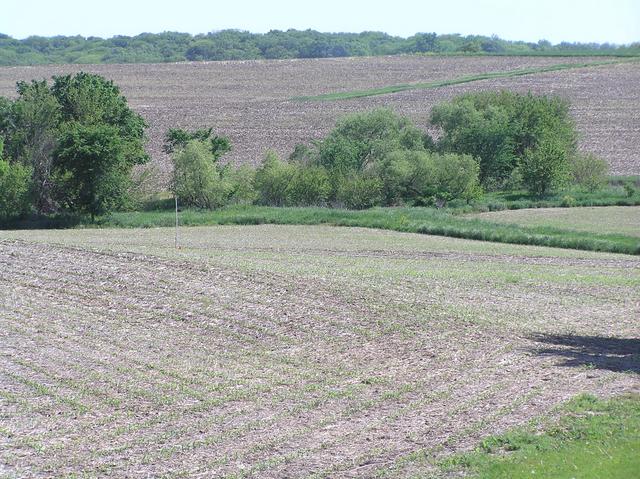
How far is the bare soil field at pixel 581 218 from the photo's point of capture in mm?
59500

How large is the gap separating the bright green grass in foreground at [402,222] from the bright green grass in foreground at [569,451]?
34299mm

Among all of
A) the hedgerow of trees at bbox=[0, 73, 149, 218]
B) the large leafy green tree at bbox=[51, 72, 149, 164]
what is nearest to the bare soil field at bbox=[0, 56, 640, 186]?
the large leafy green tree at bbox=[51, 72, 149, 164]

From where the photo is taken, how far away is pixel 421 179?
75438 millimetres

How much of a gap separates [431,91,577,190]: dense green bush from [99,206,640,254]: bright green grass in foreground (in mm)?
16393

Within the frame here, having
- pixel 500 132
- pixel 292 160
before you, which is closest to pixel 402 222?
pixel 292 160

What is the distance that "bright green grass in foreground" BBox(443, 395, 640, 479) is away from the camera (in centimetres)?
1576

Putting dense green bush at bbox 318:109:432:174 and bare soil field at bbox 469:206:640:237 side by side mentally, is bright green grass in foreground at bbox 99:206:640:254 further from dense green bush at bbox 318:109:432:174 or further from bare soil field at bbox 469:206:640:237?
dense green bush at bbox 318:109:432:174

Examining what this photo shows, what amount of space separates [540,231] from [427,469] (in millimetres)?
42461

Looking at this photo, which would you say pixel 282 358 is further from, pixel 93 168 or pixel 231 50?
pixel 231 50

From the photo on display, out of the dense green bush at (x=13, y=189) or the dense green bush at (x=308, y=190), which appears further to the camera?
the dense green bush at (x=308, y=190)

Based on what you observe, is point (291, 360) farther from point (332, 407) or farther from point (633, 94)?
point (633, 94)

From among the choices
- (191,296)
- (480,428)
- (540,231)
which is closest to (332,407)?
(480,428)

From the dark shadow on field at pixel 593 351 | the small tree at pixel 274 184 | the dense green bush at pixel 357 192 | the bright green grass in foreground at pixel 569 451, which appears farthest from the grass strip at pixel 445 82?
the bright green grass in foreground at pixel 569 451

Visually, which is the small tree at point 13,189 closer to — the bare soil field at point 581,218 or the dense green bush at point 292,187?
the dense green bush at point 292,187
